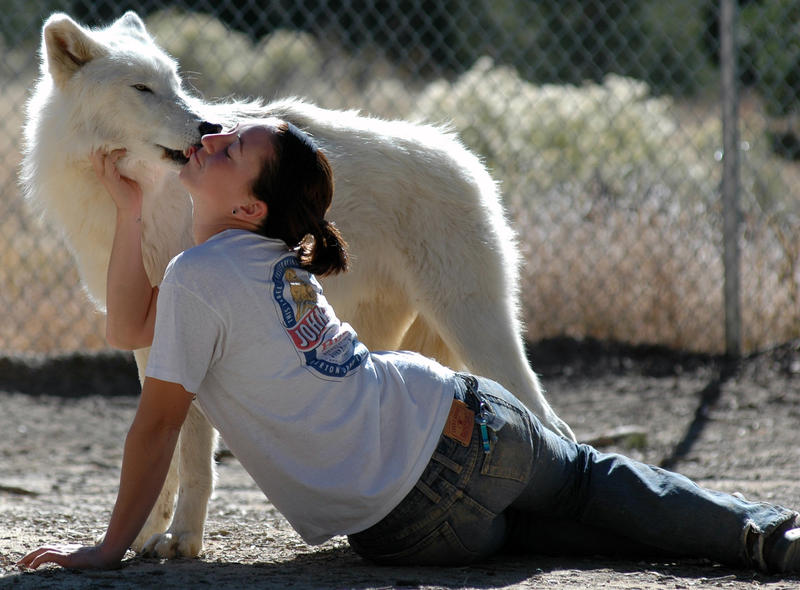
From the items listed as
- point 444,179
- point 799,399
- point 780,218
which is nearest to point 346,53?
point 780,218

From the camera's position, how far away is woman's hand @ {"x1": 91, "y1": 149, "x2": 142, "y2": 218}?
2.83 meters

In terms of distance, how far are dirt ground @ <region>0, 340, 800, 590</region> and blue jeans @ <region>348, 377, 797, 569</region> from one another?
0.19ft

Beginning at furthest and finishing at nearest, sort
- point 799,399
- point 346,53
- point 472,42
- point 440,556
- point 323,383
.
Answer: point 472,42 → point 346,53 → point 799,399 → point 440,556 → point 323,383

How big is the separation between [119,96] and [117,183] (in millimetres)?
359

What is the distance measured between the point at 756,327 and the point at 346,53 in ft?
23.8

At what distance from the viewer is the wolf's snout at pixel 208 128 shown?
3027 millimetres

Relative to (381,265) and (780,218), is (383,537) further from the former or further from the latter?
(780,218)

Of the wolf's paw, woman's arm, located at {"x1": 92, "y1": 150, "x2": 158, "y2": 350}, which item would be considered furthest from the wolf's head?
the wolf's paw

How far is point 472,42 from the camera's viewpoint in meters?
17.7

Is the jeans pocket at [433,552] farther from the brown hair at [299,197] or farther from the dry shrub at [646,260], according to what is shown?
the dry shrub at [646,260]

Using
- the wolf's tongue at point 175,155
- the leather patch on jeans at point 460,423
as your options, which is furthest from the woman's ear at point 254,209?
the leather patch on jeans at point 460,423

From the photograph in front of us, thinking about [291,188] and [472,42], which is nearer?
[291,188]

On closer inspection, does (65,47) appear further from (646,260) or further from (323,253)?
(646,260)

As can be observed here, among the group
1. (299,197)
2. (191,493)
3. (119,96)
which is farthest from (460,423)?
(119,96)
